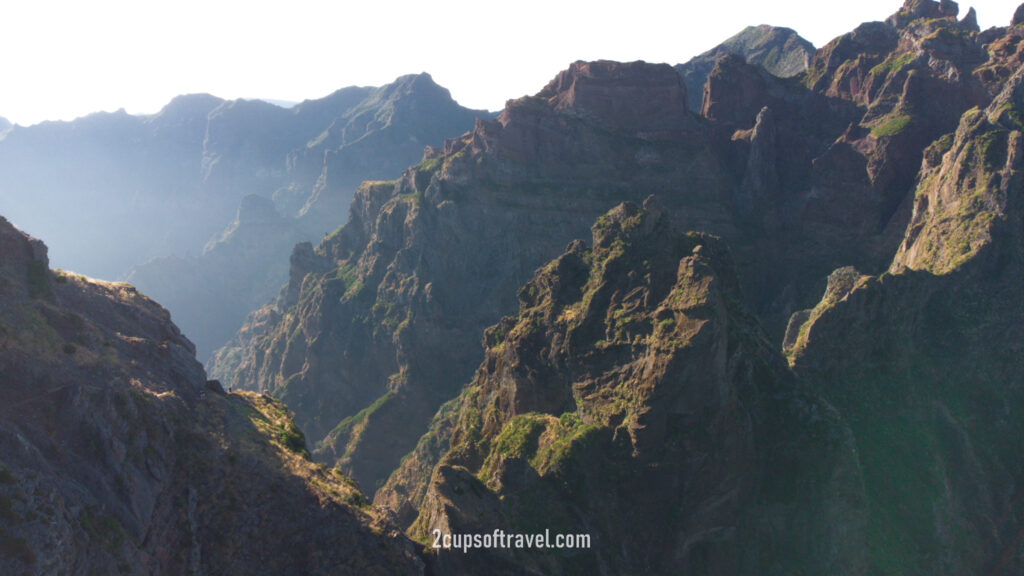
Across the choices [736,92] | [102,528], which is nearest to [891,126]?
[736,92]

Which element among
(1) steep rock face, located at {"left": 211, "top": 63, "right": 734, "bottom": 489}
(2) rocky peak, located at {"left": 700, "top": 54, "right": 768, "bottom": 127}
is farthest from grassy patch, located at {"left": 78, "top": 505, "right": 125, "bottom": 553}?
(2) rocky peak, located at {"left": 700, "top": 54, "right": 768, "bottom": 127}

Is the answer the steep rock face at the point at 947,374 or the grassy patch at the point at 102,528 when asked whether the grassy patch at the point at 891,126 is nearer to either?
the steep rock face at the point at 947,374

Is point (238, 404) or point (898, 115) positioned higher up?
point (898, 115)

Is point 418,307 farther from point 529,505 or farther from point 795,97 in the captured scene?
point 795,97

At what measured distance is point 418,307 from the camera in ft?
411

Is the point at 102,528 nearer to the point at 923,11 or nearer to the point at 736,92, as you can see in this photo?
the point at 736,92

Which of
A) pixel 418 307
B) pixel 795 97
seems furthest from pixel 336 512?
pixel 795 97

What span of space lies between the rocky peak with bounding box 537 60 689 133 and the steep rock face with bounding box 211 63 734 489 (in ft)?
1.01

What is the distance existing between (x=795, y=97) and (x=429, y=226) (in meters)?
88.7

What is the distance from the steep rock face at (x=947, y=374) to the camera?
5188 cm

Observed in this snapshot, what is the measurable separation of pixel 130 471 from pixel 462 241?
104061mm

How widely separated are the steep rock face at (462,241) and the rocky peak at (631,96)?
1.01 feet

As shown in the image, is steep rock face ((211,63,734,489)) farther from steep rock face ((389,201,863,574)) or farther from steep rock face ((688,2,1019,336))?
steep rock face ((389,201,863,574))

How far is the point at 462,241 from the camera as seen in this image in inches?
5098
